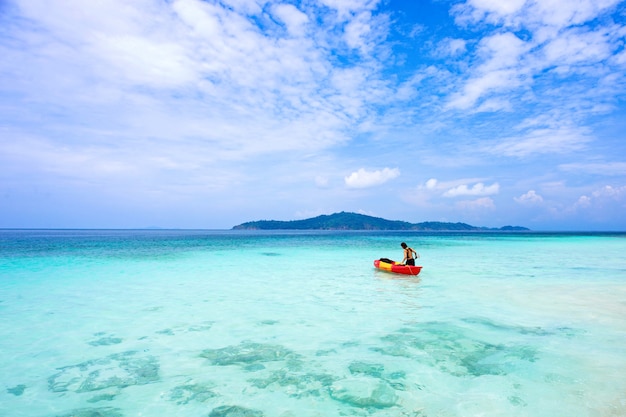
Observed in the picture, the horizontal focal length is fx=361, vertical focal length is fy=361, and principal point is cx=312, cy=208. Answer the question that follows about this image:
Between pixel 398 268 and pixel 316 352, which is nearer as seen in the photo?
pixel 316 352

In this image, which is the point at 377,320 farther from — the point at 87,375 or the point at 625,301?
the point at 625,301

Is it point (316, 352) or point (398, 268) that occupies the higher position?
point (398, 268)

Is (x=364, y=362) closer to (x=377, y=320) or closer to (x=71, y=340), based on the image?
(x=377, y=320)

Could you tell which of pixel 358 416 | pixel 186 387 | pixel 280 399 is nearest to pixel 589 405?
pixel 358 416

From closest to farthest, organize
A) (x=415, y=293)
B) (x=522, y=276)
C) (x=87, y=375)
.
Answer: (x=87, y=375)
(x=415, y=293)
(x=522, y=276)

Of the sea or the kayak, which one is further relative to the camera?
the kayak

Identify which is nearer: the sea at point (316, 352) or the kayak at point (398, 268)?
the sea at point (316, 352)

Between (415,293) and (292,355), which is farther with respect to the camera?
(415,293)

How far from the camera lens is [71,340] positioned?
8.20 m

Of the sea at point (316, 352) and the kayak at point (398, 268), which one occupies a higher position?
the kayak at point (398, 268)

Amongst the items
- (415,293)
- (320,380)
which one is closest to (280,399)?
(320,380)

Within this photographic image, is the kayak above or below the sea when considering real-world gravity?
above

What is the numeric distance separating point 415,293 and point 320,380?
820cm

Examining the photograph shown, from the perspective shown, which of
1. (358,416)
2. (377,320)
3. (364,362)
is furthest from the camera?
(377,320)
